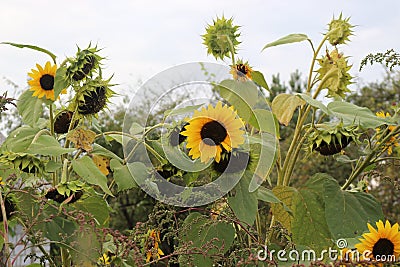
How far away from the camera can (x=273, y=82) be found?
8758mm

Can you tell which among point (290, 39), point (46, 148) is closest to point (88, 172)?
point (46, 148)

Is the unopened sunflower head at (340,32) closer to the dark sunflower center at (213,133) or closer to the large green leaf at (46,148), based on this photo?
the dark sunflower center at (213,133)

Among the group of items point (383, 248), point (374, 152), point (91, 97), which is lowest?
point (383, 248)

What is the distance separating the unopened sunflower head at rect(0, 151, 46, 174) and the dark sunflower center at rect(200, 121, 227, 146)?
21 cm

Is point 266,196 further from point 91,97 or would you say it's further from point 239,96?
point 91,97

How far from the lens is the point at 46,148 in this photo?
0.78m

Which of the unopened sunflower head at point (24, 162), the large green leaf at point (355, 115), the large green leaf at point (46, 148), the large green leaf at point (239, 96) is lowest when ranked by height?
the unopened sunflower head at point (24, 162)

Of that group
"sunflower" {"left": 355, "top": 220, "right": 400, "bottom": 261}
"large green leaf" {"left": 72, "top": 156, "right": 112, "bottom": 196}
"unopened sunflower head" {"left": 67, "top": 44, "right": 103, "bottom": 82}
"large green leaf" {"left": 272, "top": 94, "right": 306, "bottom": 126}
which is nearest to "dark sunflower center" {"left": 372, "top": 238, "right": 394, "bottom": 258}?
"sunflower" {"left": 355, "top": 220, "right": 400, "bottom": 261}

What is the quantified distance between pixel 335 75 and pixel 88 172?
417 millimetres

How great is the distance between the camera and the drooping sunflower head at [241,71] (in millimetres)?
936

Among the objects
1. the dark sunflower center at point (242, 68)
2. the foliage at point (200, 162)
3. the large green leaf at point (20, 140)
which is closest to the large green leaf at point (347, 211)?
the foliage at point (200, 162)

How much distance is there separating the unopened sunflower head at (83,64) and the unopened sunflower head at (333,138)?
1.04ft

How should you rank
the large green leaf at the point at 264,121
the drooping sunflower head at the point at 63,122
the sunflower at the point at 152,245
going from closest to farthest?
the sunflower at the point at 152,245, the large green leaf at the point at 264,121, the drooping sunflower head at the point at 63,122

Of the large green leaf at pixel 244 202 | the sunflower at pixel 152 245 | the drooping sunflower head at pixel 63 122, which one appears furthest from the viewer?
the drooping sunflower head at pixel 63 122
